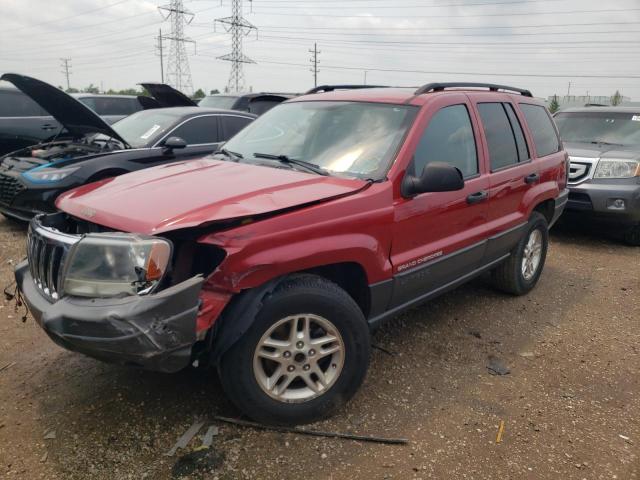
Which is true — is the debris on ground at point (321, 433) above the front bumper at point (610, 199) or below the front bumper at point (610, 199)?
below

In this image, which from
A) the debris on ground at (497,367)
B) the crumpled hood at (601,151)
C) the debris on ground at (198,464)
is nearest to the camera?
the debris on ground at (198,464)

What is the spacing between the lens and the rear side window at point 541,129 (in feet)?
15.4

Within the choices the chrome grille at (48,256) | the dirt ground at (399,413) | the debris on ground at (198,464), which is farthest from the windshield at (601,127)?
the chrome grille at (48,256)

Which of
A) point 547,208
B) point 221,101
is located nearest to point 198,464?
point 547,208

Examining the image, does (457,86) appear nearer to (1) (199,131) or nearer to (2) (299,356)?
(2) (299,356)

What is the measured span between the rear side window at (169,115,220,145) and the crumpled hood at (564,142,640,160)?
4921 mm

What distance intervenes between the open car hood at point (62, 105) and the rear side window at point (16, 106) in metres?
3.38

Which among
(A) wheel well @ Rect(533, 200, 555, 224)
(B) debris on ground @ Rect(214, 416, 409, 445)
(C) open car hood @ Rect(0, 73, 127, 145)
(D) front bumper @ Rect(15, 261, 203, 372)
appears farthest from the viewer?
(C) open car hood @ Rect(0, 73, 127, 145)

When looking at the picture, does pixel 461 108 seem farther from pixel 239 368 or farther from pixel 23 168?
pixel 23 168

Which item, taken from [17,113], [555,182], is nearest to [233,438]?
[555,182]

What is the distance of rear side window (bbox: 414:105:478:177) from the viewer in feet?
10.8

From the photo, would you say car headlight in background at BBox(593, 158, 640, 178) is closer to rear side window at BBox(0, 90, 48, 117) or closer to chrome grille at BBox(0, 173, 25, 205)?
chrome grille at BBox(0, 173, 25, 205)

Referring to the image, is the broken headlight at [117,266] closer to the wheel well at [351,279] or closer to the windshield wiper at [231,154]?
the wheel well at [351,279]

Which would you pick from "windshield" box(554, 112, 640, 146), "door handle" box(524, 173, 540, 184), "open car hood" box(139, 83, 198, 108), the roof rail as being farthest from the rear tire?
"open car hood" box(139, 83, 198, 108)
